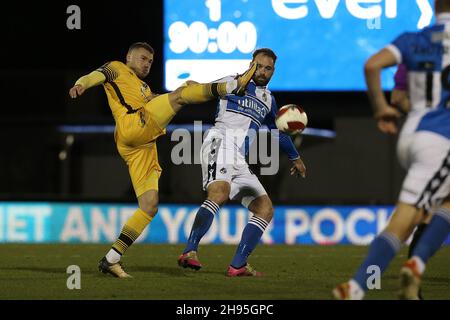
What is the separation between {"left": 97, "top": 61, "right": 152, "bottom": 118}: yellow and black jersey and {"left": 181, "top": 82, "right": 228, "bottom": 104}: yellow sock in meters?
0.42

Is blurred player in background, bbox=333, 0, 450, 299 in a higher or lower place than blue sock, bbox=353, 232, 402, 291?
higher

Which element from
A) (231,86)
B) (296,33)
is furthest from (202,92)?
(296,33)

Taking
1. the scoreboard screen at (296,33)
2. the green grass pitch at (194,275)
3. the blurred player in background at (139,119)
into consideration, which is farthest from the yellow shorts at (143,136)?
the scoreboard screen at (296,33)

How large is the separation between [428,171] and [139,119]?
3.25 m

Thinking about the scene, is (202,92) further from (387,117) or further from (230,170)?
(387,117)

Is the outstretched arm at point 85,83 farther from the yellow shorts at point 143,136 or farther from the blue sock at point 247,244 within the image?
the blue sock at point 247,244

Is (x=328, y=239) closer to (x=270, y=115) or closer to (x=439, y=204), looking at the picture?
(x=270, y=115)

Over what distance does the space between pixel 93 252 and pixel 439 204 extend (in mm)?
6905

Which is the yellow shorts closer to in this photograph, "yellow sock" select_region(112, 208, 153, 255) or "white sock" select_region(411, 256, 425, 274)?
"yellow sock" select_region(112, 208, 153, 255)

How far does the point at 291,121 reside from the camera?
8875mm

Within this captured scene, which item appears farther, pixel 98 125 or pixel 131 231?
pixel 98 125

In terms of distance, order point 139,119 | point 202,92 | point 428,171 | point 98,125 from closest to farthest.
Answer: point 428,171 → point 202,92 → point 139,119 → point 98,125

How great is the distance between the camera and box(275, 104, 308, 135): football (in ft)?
29.1

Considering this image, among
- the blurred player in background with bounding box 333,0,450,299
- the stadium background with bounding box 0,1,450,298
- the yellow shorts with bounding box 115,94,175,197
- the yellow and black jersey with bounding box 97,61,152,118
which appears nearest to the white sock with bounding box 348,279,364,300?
the blurred player in background with bounding box 333,0,450,299
